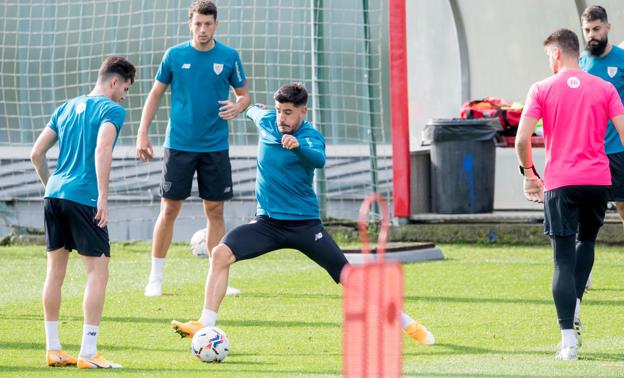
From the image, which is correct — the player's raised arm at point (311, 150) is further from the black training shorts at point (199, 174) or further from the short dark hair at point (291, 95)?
the black training shorts at point (199, 174)

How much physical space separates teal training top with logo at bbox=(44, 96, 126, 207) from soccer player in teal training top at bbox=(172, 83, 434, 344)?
97 centimetres

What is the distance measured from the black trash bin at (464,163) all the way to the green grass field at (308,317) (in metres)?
1.13

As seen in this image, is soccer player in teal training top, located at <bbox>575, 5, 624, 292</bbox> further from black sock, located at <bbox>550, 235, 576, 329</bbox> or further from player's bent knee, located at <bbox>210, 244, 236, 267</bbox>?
player's bent knee, located at <bbox>210, 244, 236, 267</bbox>

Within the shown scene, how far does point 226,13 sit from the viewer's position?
50.4ft

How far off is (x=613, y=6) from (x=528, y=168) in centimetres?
821

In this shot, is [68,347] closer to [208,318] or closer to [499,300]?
[208,318]

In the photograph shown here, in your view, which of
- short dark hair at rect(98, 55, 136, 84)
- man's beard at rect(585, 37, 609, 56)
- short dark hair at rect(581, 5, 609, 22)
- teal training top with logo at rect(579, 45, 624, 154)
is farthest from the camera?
teal training top with logo at rect(579, 45, 624, 154)

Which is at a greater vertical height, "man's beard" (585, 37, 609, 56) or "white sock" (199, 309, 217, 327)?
"man's beard" (585, 37, 609, 56)

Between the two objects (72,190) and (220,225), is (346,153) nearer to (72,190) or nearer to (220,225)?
(220,225)

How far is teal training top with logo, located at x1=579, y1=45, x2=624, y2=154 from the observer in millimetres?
9406

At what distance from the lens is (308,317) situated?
A: 30.1 feet

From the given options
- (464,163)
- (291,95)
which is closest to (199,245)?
(464,163)

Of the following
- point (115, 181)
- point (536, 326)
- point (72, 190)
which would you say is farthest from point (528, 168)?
point (115, 181)

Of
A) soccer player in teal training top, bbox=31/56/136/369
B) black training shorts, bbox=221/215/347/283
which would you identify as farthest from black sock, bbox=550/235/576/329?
soccer player in teal training top, bbox=31/56/136/369
